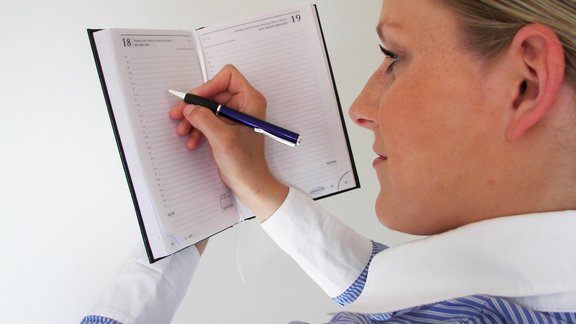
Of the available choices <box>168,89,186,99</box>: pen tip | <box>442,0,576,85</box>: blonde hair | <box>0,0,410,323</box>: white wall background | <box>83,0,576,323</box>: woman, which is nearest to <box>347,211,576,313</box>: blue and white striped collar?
<box>83,0,576,323</box>: woman

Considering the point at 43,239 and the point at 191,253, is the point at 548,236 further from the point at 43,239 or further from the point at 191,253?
the point at 43,239

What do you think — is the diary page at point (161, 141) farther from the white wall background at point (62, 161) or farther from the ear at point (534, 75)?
the ear at point (534, 75)

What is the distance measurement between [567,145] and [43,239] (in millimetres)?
811

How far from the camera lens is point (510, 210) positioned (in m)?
0.50

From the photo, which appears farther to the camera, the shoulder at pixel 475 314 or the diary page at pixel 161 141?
the diary page at pixel 161 141

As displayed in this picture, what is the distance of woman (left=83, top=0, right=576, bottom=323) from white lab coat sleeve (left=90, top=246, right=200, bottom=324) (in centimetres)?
29

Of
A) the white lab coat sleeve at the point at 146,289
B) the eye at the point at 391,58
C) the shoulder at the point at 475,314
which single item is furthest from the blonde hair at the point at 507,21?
the white lab coat sleeve at the point at 146,289

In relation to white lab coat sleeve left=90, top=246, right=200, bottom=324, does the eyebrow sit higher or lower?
higher

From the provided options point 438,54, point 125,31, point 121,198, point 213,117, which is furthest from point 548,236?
point 121,198

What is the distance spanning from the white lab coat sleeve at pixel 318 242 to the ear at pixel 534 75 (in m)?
0.36

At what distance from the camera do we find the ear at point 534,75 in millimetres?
429

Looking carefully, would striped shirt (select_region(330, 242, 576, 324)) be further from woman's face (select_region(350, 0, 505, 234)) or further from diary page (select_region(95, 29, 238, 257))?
diary page (select_region(95, 29, 238, 257))

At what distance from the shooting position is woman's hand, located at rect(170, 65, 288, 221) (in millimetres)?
646

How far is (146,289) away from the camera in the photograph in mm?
644
